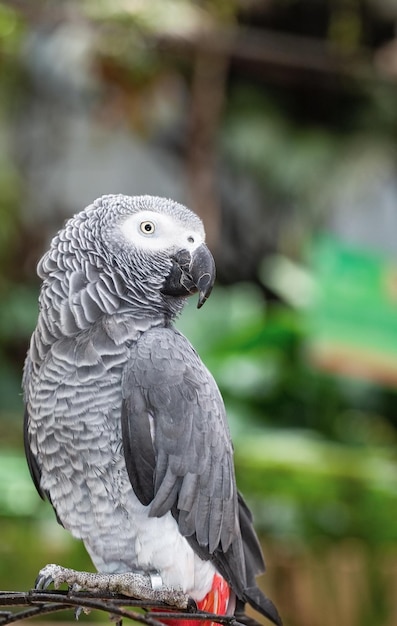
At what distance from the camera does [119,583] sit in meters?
0.96

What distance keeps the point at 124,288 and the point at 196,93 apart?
301cm

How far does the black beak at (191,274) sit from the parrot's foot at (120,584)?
14.5 inches

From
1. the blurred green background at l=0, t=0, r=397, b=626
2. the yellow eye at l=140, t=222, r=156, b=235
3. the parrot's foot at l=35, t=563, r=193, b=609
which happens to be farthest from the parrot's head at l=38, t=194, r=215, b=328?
the blurred green background at l=0, t=0, r=397, b=626

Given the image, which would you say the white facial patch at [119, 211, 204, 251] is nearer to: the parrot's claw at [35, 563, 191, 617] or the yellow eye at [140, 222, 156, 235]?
the yellow eye at [140, 222, 156, 235]

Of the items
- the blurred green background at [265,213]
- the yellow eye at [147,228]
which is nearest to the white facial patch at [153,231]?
the yellow eye at [147,228]

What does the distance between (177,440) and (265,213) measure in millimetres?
3901

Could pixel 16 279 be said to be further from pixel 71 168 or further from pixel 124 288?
pixel 124 288

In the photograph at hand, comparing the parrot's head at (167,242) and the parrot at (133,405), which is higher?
the parrot's head at (167,242)

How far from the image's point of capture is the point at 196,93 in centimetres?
384

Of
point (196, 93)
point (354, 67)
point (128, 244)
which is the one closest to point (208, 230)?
point (196, 93)

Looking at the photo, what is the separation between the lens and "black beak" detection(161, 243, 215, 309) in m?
1.02

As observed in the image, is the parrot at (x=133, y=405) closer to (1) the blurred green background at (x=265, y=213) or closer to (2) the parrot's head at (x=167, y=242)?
(2) the parrot's head at (x=167, y=242)

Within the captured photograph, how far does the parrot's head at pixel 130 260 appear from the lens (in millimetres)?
1028

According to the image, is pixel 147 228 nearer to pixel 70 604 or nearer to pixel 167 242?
pixel 167 242
